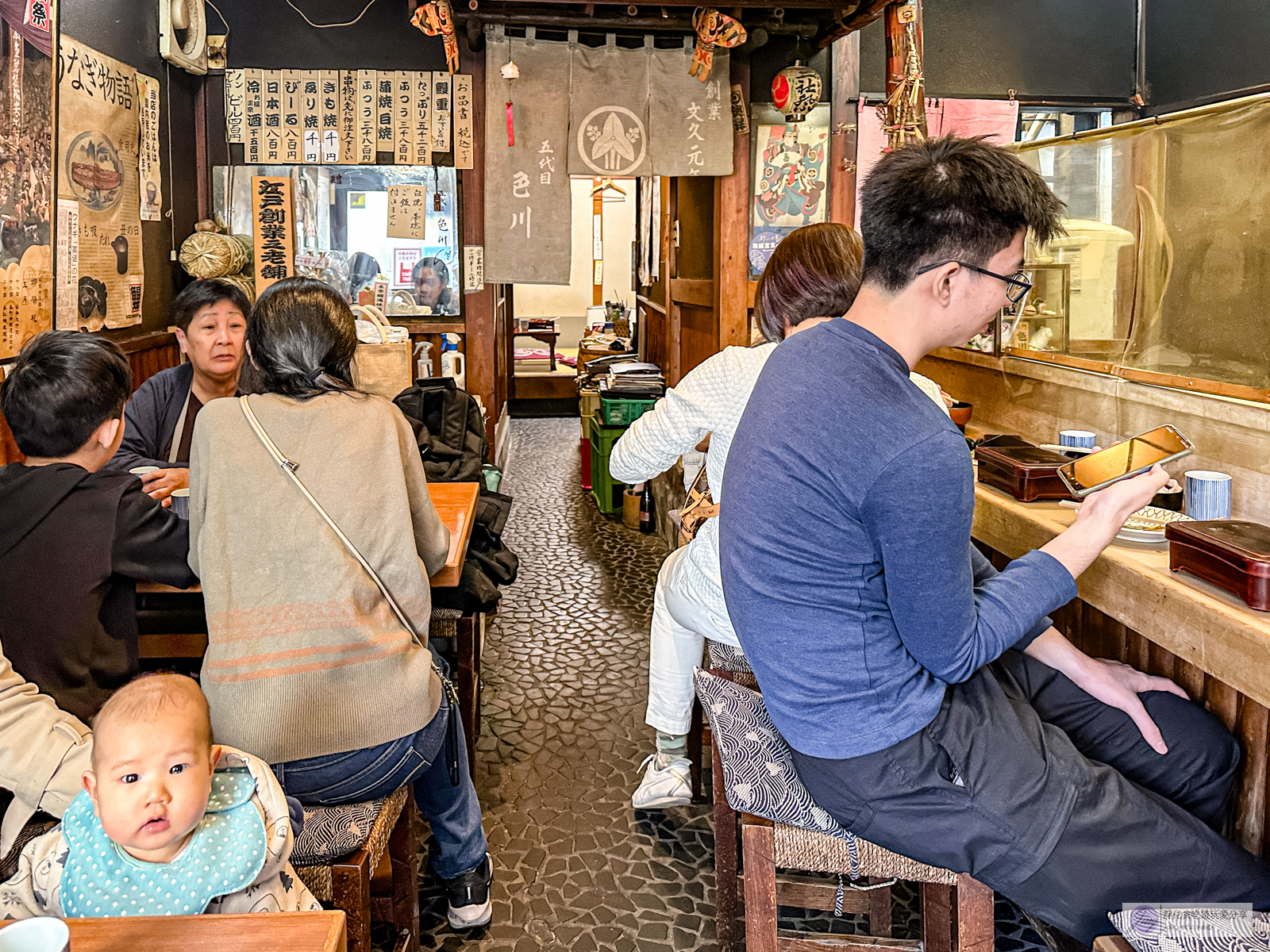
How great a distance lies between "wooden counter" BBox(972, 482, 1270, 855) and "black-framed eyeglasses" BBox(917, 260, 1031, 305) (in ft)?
2.27

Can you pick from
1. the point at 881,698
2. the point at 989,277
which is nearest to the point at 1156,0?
the point at 989,277

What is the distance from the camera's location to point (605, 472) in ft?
24.0

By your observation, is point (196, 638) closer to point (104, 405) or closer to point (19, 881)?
point (104, 405)

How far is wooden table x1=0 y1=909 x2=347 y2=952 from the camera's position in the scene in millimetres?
1228

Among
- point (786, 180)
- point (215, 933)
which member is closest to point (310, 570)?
point (215, 933)

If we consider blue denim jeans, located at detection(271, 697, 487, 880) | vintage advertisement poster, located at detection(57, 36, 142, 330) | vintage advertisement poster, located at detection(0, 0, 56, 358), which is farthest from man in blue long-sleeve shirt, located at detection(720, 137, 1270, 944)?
vintage advertisement poster, located at detection(57, 36, 142, 330)

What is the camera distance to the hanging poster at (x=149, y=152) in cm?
494

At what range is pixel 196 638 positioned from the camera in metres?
2.92

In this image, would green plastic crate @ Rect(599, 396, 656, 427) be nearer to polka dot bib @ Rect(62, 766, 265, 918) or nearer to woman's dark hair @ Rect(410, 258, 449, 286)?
woman's dark hair @ Rect(410, 258, 449, 286)

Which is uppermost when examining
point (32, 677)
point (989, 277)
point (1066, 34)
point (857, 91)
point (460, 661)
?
point (1066, 34)

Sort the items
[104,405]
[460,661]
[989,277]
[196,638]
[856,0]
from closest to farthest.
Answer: [989,277] < [104,405] < [196,638] < [460,661] < [856,0]

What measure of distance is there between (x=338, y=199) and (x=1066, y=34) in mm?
4633

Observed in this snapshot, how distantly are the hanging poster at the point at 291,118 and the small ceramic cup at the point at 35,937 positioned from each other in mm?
5487

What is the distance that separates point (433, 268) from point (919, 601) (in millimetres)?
4959
